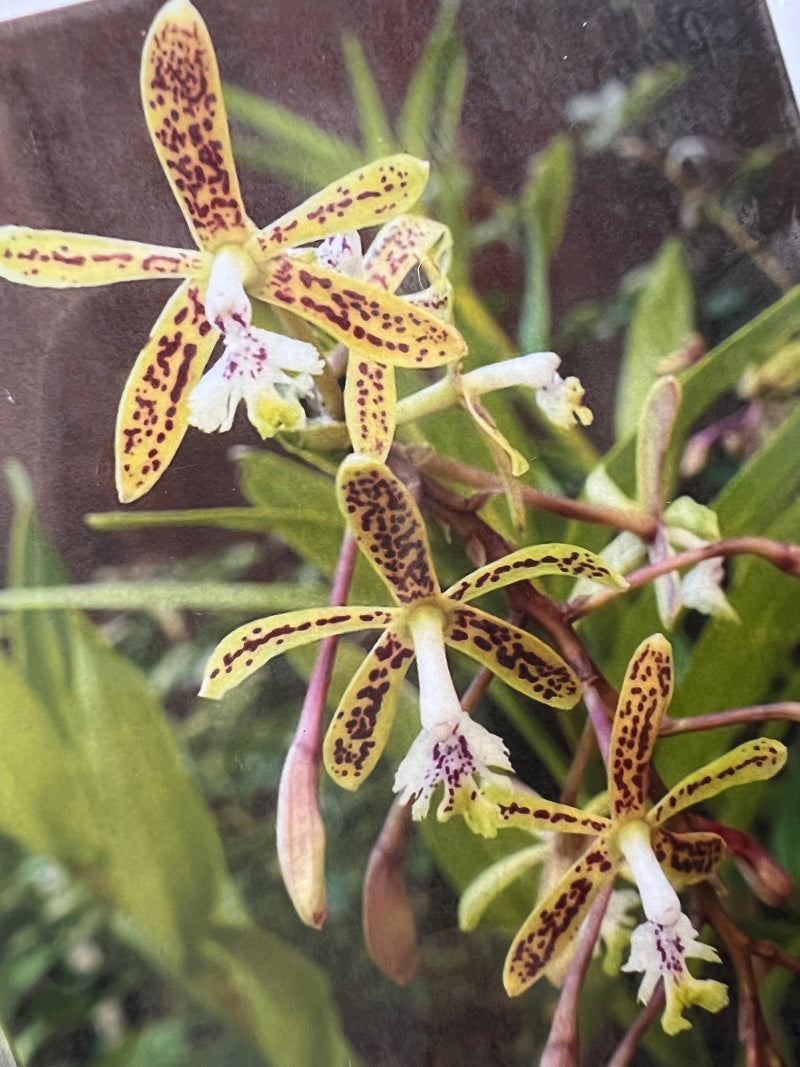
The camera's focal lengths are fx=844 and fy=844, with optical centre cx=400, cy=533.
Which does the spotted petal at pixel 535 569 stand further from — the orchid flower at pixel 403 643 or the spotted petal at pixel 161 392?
the spotted petal at pixel 161 392

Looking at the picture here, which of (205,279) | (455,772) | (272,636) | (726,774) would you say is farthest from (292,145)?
(726,774)

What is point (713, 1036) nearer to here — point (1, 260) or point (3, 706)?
point (3, 706)

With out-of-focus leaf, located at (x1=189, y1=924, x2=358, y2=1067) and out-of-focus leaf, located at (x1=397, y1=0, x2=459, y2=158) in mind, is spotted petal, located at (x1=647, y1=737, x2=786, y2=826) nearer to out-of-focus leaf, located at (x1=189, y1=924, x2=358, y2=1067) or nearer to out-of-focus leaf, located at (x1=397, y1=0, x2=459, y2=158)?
out-of-focus leaf, located at (x1=189, y1=924, x2=358, y2=1067)

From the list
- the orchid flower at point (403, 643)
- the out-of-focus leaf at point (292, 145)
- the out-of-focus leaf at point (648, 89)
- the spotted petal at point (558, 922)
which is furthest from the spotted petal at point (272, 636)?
the out-of-focus leaf at point (648, 89)

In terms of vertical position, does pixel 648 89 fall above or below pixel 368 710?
above

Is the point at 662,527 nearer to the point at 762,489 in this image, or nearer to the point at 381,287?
the point at 762,489

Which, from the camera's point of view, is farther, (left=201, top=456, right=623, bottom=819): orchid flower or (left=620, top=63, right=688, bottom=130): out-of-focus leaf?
(left=620, top=63, right=688, bottom=130): out-of-focus leaf

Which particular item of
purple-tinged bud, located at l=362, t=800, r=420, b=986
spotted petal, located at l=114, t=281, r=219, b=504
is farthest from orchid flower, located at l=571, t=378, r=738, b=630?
spotted petal, located at l=114, t=281, r=219, b=504
